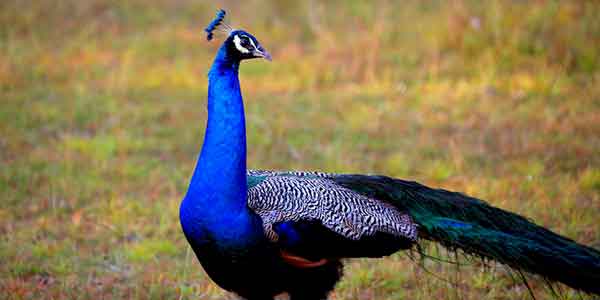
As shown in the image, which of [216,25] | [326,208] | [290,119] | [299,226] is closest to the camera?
[299,226]

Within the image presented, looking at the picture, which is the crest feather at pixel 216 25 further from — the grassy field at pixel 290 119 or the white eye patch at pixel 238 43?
the grassy field at pixel 290 119

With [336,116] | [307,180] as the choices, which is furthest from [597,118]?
[307,180]

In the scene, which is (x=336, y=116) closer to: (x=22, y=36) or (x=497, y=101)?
(x=497, y=101)

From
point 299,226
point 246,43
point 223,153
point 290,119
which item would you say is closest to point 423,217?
point 299,226

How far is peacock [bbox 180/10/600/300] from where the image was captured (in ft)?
10.8

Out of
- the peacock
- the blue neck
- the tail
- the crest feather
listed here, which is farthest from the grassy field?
the crest feather

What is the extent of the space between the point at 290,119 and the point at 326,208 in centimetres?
316

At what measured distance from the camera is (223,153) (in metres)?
3.34

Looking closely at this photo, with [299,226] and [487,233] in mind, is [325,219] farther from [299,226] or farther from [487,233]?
[487,233]

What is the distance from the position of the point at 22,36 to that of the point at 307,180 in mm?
5305

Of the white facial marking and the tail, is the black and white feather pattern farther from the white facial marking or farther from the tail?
the white facial marking

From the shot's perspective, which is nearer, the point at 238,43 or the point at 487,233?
the point at 238,43

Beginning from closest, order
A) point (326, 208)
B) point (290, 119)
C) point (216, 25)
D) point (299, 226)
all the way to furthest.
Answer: point (299, 226)
point (326, 208)
point (216, 25)
point (290, 119)

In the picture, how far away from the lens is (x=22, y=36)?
820cm
